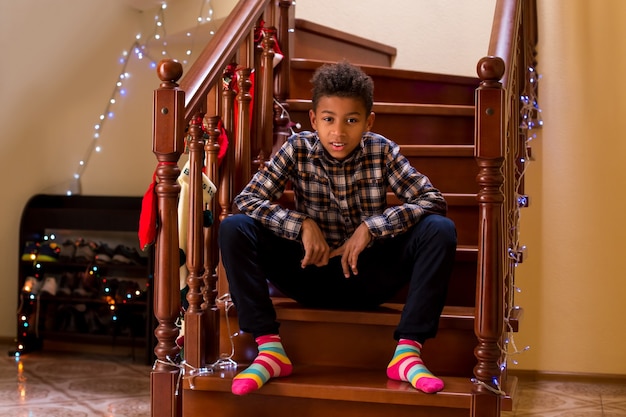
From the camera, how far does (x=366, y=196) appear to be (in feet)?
6.79

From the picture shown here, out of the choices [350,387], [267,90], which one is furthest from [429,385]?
[267,90]

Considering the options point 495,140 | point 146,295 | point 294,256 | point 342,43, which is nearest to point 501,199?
point 495,140

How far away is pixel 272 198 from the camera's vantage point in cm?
206

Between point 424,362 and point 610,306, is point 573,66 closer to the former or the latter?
point 610,306

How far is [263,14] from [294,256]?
3.23 ft

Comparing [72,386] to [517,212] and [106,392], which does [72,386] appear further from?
[517,212]

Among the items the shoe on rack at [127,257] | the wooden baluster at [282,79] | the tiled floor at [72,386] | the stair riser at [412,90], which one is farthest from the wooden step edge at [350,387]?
the shoe on rack at [127,257]

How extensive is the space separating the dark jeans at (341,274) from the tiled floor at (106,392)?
1.15 meters

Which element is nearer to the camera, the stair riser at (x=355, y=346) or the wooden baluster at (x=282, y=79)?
the stair riser at (x=355, y=346)

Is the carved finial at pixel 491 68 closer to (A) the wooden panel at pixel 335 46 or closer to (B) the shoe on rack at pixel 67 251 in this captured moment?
(A) the wooden panel at pixel 335 46

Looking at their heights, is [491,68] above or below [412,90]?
below

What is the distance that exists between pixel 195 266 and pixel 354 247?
0.40m

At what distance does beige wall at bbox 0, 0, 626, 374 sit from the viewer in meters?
3.50

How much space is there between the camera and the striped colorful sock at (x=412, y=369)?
1739 millimetres
